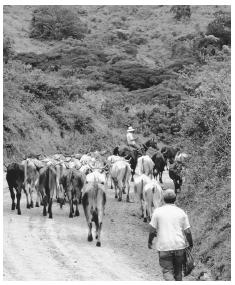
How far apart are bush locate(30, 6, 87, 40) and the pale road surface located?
191 feet

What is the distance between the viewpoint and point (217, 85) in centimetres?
2073

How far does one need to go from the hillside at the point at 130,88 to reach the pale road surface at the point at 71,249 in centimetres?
152

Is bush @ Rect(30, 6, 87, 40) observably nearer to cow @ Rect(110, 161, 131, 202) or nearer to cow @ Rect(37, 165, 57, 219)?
cow @ Rect(110, 161, 131, 202)

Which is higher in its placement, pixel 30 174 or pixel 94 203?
pixel 30 174

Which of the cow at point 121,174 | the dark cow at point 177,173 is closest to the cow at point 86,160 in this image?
the cow at point 121,174

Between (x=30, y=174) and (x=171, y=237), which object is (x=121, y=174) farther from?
(x=171, y=237)

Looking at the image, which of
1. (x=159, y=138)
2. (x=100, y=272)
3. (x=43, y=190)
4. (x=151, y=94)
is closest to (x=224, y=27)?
(x=151, y=94)

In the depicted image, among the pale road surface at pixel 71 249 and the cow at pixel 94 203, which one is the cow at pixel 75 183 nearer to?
the pale road surface at pixel 71 249

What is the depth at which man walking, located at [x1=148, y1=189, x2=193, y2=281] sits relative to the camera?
9320mm

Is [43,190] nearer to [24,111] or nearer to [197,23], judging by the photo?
[24,111]

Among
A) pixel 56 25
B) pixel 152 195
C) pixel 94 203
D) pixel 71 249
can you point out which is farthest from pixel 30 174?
pixel 56 25

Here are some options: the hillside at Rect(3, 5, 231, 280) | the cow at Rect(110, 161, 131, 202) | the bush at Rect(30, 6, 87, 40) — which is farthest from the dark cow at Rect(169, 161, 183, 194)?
the bush at Rect(30, 6, 87, 40)

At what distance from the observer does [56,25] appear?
75.1 metres

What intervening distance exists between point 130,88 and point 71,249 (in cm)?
4644
